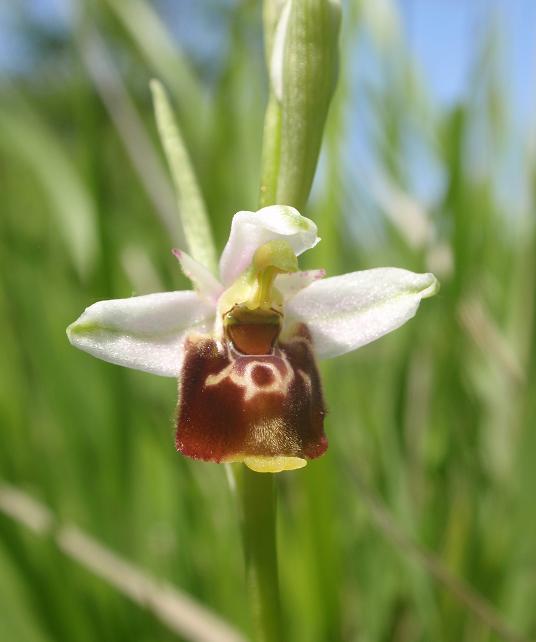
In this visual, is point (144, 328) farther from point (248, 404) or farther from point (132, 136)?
point (132, 136)

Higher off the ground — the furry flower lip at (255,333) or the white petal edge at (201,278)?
the white petal edge at (201,278)

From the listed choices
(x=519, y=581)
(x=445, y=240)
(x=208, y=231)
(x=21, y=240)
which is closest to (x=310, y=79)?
(x=208, y=231)

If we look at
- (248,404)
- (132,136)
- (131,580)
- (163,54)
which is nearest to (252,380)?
(248,404)

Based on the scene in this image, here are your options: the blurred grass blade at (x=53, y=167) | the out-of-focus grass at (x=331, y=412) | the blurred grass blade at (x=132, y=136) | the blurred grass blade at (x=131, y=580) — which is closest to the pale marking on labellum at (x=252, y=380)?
the out-of-focus grass at (x=331, y=412)

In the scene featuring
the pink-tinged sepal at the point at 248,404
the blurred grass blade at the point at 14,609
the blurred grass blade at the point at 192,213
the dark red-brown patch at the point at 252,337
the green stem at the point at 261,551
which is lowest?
the blurred grass blade at the point at 14,609

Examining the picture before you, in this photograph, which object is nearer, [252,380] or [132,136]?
[252,380]

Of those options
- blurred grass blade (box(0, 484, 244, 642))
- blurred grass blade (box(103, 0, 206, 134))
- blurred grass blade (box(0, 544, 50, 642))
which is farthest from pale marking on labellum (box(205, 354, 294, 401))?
blurred grass blade (box(103, 0, 206, 134))

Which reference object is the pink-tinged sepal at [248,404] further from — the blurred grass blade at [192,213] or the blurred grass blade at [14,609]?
the blurred grass blade at [14,609]

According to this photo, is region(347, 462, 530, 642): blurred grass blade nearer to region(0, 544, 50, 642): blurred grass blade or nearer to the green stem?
the green stem
